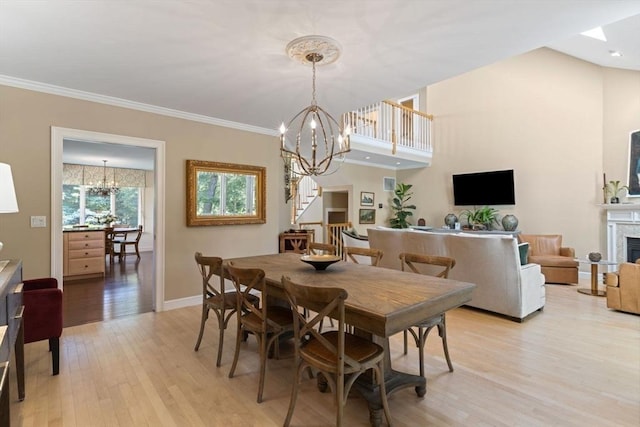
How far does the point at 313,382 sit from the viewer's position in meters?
2.35

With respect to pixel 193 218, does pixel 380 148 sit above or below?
above

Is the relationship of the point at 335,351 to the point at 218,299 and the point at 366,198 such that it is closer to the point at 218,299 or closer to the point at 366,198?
the point at 218,299

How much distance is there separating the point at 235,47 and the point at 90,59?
50.5 inches

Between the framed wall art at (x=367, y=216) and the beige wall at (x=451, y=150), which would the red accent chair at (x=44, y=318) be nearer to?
the beige wall at (x=451, y=150)

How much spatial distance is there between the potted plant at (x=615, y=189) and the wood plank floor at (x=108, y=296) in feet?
24.6

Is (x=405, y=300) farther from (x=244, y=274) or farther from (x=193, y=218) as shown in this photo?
(x=193, y=218)

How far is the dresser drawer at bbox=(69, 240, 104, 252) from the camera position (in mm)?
5625

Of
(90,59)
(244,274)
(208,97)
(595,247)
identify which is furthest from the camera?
(595,247)

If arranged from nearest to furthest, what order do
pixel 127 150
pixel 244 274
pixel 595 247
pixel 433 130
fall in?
pixel 244 274 → pixel 595 247 → pixel 127 150 → pixel 433 130

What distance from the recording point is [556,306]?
13.7 ft

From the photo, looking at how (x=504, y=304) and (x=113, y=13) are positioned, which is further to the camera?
(x=504, y=304)

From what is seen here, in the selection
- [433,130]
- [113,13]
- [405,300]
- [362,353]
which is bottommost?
[362,353]

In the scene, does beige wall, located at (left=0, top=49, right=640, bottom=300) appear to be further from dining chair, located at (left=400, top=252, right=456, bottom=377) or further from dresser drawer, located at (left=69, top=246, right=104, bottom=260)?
dresser drawer, located at (left=69, top=246, right=104, bottom=260)

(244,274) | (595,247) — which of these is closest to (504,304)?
(244,274)
